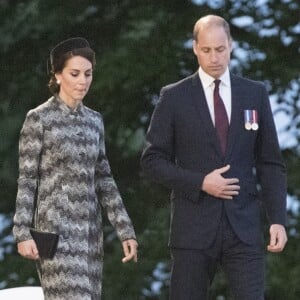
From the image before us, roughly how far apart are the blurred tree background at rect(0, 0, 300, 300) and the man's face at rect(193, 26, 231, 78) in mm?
4527

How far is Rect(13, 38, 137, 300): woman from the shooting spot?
6035 mm

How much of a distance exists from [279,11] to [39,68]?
1.72 meters

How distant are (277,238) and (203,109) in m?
0.55

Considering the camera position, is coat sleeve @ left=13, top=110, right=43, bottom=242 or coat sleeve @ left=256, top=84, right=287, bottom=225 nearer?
coat sleeve @ left=256, top=84, right=287, bottom=225

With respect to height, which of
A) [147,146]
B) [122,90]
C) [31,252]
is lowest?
[31,252]

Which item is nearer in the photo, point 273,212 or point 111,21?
point 273,212

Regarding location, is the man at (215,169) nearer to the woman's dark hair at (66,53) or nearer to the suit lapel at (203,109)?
the suit lapel at (203,109)

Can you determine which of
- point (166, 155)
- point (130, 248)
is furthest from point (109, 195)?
point (166, 155)

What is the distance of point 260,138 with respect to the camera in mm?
5871

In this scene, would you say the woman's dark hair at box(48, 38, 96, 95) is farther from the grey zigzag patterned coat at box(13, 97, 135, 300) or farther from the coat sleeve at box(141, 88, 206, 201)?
the coat sleeve at box(141, 88, 206, 201)

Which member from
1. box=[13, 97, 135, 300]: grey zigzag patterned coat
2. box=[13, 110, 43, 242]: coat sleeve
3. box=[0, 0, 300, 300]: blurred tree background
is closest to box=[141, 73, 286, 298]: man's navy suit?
box=[13, 97, 135, 300]: grey zigzag patterned coat

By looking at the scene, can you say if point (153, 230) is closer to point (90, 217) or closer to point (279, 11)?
point (279, 11)

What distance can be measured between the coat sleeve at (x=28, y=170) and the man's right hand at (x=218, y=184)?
27.9 inches

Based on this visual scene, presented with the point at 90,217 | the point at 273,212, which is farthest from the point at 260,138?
the point at 90,217
